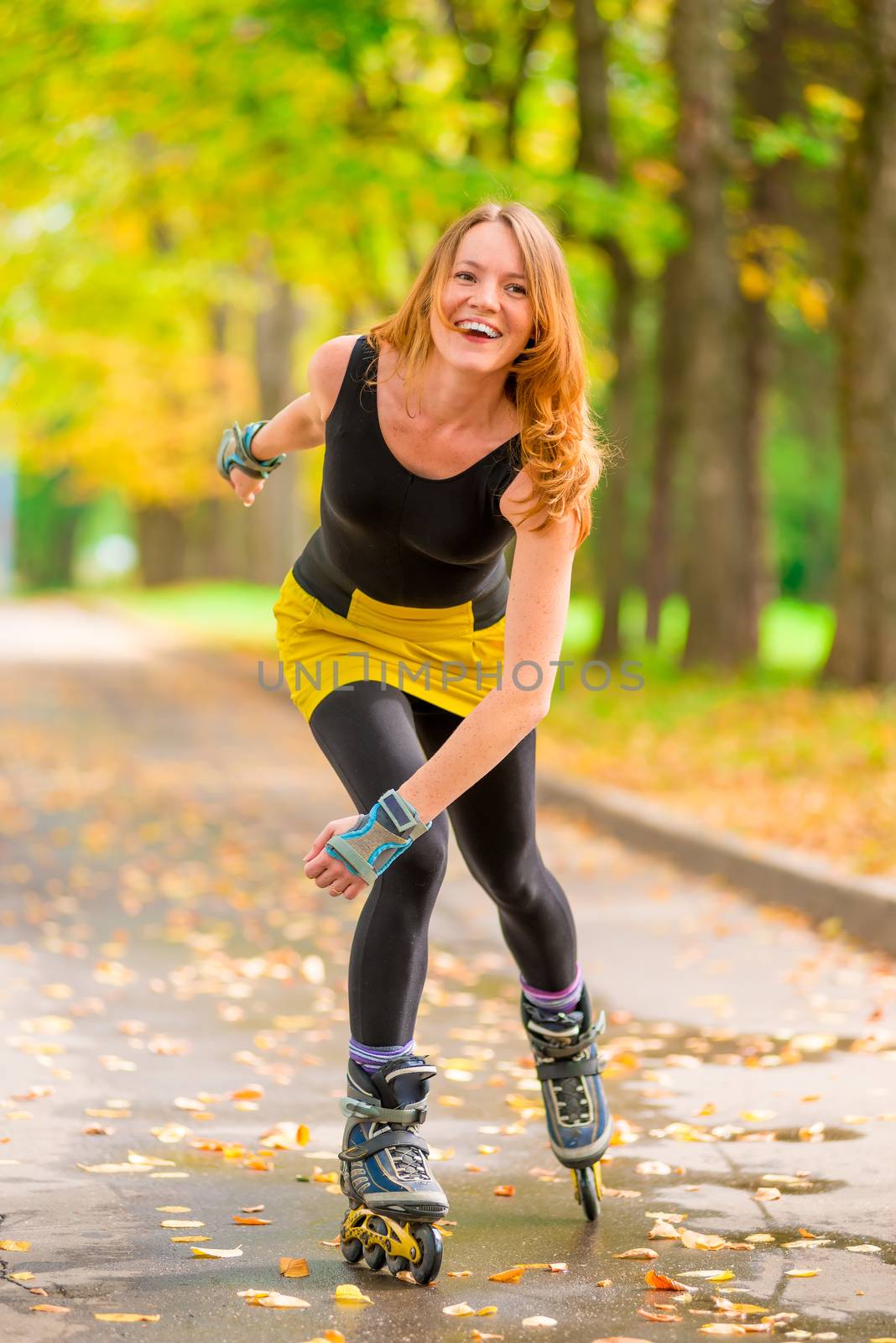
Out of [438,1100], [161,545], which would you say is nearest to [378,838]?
[438,1100]

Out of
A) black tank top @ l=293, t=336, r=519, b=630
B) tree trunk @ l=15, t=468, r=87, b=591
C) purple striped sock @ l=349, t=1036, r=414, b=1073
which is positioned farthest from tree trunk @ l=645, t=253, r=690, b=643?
tree trunk @ l=15, t=468, r=87, b=591

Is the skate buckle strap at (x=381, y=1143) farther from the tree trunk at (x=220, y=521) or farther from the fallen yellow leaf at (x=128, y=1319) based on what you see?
the tree trunk at (x=220, y=521)

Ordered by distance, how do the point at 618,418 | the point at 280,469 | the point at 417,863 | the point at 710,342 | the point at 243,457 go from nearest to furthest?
the point at 417,863 < the point at 243,457 < the point at 710,342 < the point at 618,418 < the point at 280,469

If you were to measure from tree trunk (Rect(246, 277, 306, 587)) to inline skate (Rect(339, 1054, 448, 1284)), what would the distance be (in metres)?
29.5

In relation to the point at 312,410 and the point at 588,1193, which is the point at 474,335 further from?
the point at 588,1193

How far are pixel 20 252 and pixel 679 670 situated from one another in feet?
37.9

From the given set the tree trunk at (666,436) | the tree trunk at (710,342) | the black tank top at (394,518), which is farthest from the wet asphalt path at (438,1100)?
the tree trunk at (666,436)

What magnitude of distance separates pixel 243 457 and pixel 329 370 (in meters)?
0.56

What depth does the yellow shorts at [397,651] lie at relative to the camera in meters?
3.96

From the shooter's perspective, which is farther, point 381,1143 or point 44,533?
point 44,533

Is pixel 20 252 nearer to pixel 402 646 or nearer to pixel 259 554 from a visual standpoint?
pixel 259 554

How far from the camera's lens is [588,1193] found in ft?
13.4

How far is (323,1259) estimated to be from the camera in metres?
3.79

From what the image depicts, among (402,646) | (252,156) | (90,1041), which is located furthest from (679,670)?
(402,646)
